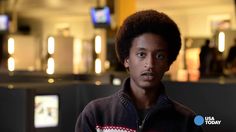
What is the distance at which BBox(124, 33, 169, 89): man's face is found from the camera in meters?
1.46

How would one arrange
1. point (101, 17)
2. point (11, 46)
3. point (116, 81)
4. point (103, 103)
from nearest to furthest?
point (103, 103) → point (116, 81) → point (101, 17) → point (11, 46)

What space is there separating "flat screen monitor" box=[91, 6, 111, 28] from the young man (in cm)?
939

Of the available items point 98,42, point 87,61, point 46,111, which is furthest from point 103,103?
point 87,61

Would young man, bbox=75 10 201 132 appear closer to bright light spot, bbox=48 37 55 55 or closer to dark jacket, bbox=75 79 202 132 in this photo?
dark jacket, bbox=75 79 202 132

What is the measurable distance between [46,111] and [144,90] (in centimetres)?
143

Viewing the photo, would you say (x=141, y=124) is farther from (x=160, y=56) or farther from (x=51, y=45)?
(x=51, y=45)

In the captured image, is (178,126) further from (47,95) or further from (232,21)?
(232,21)

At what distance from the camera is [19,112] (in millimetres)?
2172

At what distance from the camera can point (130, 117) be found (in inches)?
59.1

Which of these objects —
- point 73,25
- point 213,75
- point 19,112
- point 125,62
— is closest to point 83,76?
point 213,75

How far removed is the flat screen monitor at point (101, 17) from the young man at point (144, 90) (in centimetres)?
939

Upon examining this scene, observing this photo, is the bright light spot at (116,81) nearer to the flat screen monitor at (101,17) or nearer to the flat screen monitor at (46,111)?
the flat screen monitor at (46,111)

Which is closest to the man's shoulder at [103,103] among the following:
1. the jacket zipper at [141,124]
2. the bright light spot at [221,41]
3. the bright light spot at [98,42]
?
the jacket zipper at [141,124]

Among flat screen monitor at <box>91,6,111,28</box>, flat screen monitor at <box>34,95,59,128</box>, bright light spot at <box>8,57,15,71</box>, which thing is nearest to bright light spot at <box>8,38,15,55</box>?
bright light spot at <box>8,57,15,71</box>
